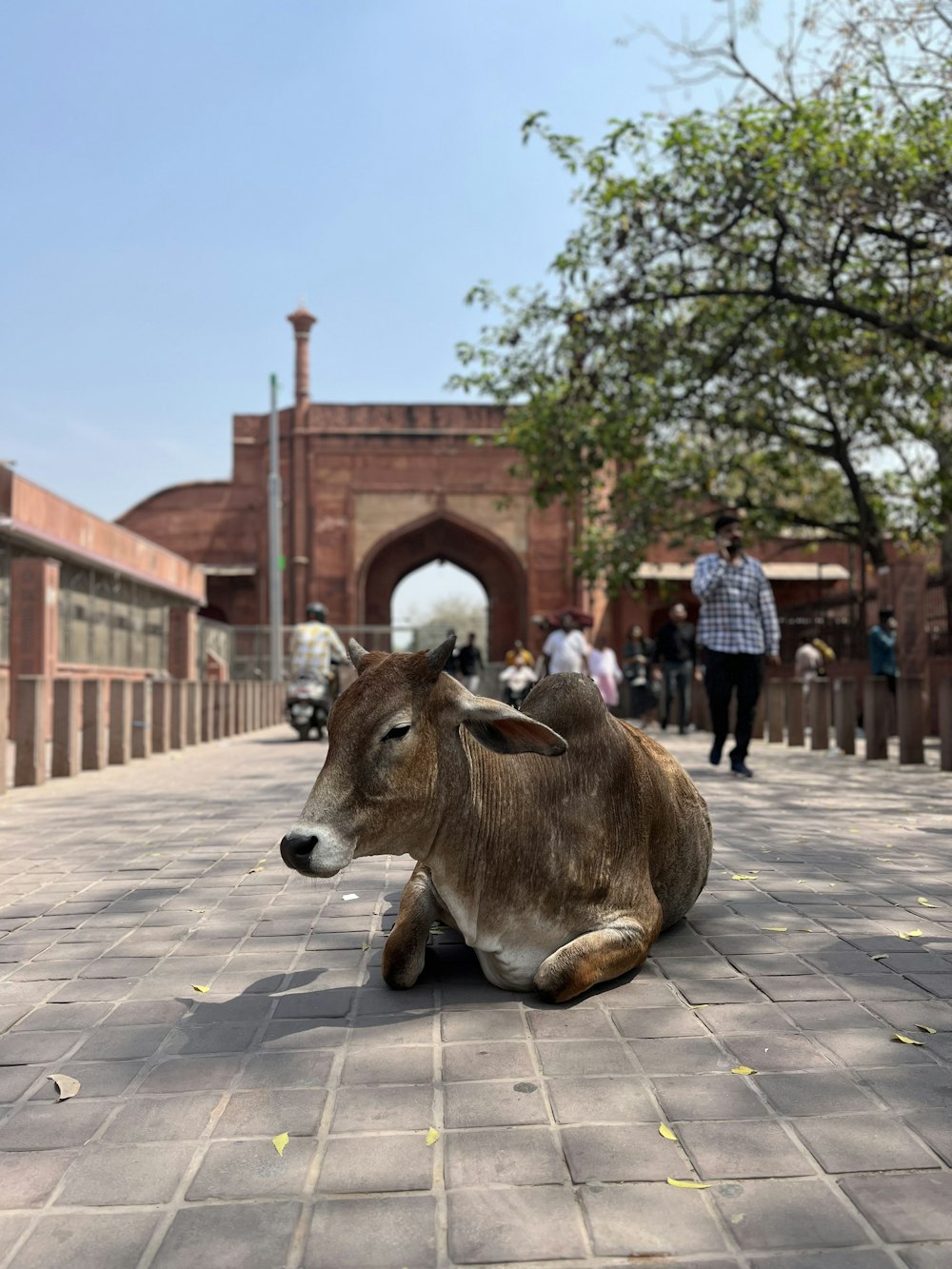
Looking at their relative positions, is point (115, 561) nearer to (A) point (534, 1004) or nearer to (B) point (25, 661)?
(B) point (25, 661)

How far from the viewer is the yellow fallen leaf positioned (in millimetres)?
2133

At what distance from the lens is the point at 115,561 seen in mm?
19984

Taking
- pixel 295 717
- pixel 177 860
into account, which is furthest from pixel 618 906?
pixel 295 717

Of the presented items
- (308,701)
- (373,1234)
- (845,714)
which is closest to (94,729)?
(308,701)

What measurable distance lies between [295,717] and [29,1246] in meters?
12.3

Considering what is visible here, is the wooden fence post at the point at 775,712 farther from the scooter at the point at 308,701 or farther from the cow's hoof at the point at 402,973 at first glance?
the cow's hoof at the point at 402,973

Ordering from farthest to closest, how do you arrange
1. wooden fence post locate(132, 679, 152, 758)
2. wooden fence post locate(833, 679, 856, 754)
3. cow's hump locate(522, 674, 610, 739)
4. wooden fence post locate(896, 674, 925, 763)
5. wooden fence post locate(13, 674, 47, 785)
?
wooden fence post locate(132, 679, 152, 758) → wooden fence post locate(833, 679, 856, 754) → wooden fence post locate(896, 674, 925, 763) → wooden fence post locate(13, 674, 47, 785) → cow's hump locate(522, 674, 610, 739)

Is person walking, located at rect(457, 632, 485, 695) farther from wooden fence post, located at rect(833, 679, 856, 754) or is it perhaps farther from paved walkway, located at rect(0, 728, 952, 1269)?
paved walkway, located at rect(0, 728, 952, 1269)

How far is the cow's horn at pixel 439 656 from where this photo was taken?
2.41 m

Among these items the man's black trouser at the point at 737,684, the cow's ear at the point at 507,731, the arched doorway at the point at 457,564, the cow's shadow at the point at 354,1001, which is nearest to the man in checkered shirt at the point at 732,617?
the man's black trouser at the point at 737,684

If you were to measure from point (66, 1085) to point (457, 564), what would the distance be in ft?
97.9

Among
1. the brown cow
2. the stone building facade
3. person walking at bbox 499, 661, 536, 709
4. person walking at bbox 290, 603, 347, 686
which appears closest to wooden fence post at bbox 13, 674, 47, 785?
person walking at bbox 290, 603, 347, 686

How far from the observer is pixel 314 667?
13141 mm

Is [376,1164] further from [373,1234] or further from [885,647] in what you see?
[885,647]
